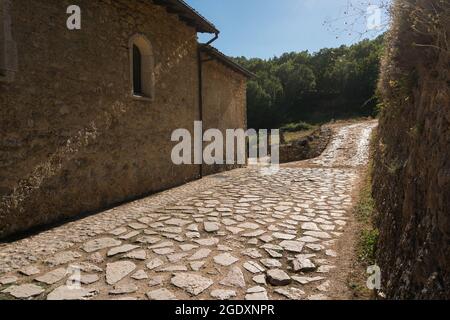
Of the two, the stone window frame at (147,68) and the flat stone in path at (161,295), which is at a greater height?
the stone window frame at (147,68)

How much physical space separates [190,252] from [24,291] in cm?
174

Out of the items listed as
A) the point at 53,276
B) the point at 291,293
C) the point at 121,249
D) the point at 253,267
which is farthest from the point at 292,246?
the point at 53,276

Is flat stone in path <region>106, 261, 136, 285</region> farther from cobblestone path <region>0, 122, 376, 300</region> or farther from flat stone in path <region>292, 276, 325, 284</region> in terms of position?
flat stone in path <region>292, 276, 325, 284</region>

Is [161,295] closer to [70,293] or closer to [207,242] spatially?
[70,293]

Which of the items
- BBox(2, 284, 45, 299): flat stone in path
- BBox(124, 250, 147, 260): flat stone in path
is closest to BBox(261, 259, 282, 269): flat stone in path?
BBox(124, 250, 147, 260): flat stone in path

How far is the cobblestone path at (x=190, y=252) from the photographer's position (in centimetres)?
299

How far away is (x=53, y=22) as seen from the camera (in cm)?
492

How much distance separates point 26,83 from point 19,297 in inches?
124

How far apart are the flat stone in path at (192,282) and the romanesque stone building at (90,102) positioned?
2.90 meters

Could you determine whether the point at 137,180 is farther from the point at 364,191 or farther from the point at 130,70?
the point at 364,191

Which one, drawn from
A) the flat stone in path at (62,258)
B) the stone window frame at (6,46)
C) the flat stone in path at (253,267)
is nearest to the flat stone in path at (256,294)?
the flat stone in path at (253,267)

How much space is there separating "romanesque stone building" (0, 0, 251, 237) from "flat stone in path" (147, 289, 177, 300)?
283 cm

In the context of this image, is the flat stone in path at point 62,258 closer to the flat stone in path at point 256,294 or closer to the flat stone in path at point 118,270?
the flat stone in path at point 118,270
